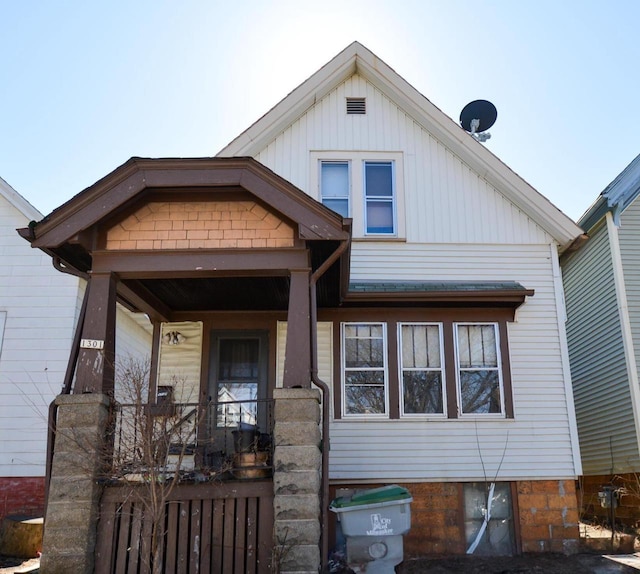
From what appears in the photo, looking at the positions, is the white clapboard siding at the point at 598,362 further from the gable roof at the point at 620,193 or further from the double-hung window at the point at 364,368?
the double-hung window at the point at 364,368

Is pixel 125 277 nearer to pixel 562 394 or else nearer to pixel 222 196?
pixel 222 196

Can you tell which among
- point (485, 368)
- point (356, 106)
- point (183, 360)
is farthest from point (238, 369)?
point (356, 106)

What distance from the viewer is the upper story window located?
11.3 meters

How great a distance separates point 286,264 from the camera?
7.39 meters

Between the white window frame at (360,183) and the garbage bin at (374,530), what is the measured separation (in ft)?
15.9

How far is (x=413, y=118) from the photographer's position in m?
11.5

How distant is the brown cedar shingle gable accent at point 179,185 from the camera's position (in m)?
7.23

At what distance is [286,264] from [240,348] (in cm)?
334

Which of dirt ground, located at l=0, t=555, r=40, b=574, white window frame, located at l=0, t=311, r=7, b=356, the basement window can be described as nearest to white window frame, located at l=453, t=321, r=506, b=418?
the basement window

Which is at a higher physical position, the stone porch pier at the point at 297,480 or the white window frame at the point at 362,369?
the white window frame at the point at 362,369

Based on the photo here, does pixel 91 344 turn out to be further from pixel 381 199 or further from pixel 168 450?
pixel 381 199

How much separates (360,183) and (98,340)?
5624 millimetres

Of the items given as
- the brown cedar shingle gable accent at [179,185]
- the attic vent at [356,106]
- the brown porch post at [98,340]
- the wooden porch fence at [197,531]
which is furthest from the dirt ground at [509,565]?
the attic vent at [356,106]

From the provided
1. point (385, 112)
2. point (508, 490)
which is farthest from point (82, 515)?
point (385, 112)
